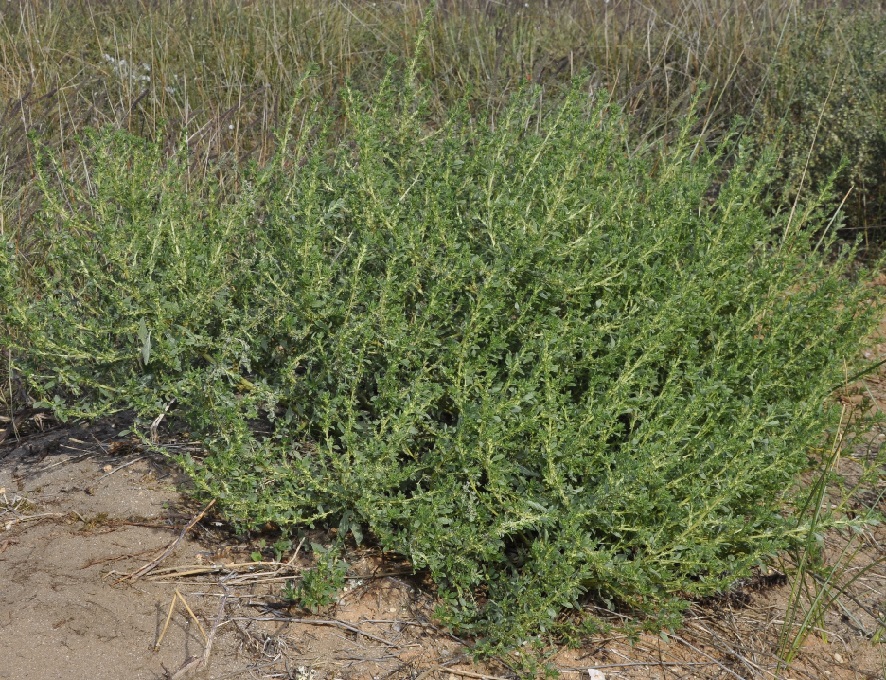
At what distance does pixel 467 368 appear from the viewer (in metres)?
2.40

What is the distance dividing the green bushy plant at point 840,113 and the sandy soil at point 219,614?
2.33m

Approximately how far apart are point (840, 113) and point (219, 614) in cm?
389

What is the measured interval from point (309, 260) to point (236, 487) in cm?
62

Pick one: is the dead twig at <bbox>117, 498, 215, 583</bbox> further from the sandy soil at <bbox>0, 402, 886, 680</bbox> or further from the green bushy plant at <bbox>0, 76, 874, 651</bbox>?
the green bushy plant at <bbox>0, 76, 874, 651</bbox>

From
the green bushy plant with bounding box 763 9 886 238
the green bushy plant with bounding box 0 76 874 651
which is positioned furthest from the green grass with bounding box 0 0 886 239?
the green bushy plant with bounding box 0 76 874 651

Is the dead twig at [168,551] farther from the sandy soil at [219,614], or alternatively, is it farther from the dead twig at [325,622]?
the dead twig at [325,622]

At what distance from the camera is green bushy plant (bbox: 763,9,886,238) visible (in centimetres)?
458

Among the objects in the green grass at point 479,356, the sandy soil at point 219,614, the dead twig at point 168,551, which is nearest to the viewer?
the sandy soil at point 219,614

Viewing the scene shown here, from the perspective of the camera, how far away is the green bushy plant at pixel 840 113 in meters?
4.58

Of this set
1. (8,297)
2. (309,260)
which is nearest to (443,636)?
(309,260)

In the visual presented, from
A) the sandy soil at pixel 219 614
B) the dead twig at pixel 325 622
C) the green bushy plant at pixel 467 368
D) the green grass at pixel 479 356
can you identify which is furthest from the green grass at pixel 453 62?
the dead twig at pixel 325 622

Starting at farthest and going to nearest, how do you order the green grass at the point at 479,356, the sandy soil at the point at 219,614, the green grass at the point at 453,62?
1. the green grass at the point at 453,62
2. the green grass at the point at 479,356
3. the sandy soil at the point at 219,614

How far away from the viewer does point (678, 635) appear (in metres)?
2.56

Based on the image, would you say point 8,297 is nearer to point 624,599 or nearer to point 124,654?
point 124,654
